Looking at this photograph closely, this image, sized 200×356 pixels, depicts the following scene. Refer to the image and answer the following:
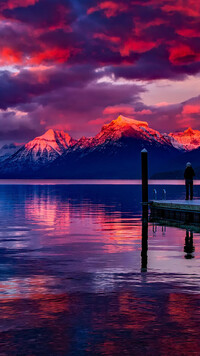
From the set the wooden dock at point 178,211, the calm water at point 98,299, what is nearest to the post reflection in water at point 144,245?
the calm water at point 98,299

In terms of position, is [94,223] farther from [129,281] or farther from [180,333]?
[180,333]

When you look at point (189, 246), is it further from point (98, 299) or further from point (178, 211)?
point (178, 211)

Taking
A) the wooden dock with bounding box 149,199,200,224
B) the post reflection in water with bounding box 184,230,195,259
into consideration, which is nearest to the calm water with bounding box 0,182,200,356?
the post reflection in water with bounding box 184,230,195,259

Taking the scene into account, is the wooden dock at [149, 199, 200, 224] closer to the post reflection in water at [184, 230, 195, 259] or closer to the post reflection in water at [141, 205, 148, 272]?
the post reflection in water at [141, 205, 148, 272]

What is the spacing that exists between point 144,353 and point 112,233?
25267mm

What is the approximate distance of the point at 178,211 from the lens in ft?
145

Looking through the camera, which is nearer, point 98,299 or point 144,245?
point 98,299

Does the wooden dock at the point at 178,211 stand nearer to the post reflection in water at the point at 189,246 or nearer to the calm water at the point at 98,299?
the post reflection in water at the point at 189,246

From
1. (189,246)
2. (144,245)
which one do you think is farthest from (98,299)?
(144,245)

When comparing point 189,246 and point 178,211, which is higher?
point 178,211

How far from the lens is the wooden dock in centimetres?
4135

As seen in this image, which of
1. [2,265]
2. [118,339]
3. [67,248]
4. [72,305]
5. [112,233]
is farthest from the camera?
[112,233]

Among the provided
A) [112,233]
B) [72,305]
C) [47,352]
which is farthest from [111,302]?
[112,233]

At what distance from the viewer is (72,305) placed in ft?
47.8
